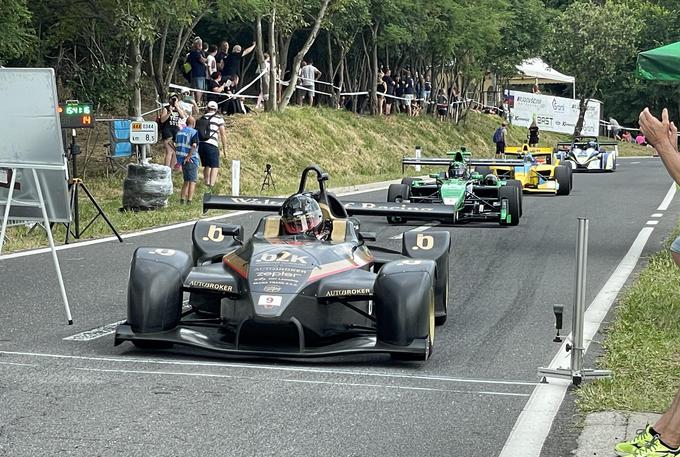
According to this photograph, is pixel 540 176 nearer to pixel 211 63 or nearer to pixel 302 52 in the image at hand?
pixel 211 63

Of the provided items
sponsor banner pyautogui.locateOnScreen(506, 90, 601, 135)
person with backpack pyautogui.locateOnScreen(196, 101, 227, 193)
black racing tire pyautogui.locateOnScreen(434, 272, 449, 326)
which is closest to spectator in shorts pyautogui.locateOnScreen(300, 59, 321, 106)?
person with backpack pyautogui.locateOnScreen(196, 101, 227, 193)

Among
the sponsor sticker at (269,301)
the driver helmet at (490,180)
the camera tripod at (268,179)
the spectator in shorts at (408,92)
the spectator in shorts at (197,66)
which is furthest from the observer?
the spectator in shorts at (408,92)

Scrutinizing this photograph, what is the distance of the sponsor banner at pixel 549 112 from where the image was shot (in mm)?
61375

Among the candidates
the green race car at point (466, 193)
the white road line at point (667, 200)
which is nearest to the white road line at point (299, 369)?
the green race car at point (466, 193)

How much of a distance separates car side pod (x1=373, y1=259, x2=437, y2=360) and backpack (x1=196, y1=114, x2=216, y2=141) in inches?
597

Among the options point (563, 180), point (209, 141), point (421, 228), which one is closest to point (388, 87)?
point (563, 180)

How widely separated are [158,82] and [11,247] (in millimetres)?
12634

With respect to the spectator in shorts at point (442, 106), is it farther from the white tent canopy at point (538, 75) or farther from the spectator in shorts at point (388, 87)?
the white tent canopy at point (538, 75)

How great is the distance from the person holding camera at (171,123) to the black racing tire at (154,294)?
14870 mm

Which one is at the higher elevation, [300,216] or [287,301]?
[300,216]

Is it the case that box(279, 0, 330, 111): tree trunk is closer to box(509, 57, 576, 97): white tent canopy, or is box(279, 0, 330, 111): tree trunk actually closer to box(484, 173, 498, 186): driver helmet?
box(484, 173, 498, 186): driver helmet

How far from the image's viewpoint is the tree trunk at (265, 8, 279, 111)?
31547 millimetres

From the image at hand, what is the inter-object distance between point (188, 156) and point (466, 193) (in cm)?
523

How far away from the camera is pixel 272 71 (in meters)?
32.8
